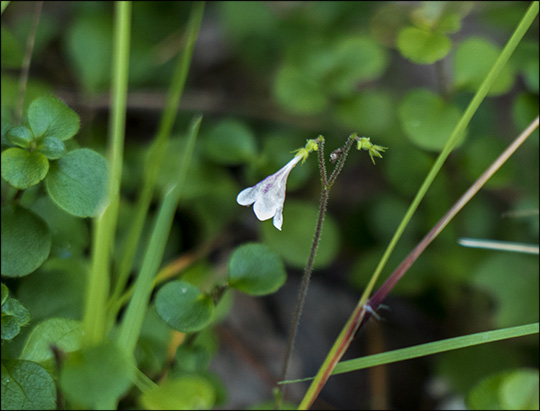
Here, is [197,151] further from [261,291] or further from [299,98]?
[261,291]

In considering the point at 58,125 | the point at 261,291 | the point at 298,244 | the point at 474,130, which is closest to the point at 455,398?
the point at 298,244

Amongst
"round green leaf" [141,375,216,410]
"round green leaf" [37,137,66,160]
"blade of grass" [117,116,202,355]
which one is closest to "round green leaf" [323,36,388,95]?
"blade of grass" [117,116,202,355]

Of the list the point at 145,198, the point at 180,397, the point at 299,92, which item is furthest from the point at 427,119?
the point at 180,397

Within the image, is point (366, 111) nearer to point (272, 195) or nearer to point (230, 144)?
point (230, 144)

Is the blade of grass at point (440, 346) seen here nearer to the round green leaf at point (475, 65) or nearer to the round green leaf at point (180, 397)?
the round green leaf at point (180, 397)

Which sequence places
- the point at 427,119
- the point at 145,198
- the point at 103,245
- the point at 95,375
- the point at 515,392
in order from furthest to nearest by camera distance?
the point at 427,119 < the point at 145,198 < the point at 515,392 < the point at 103,245 < the point at 95,375

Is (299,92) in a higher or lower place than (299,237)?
higher
